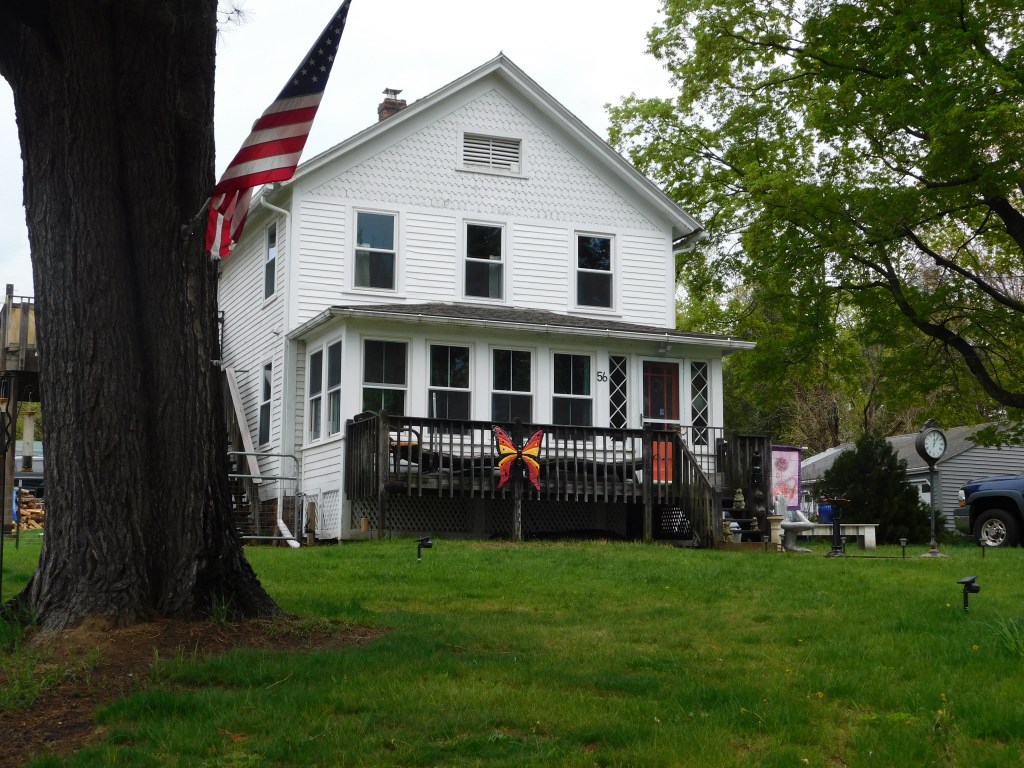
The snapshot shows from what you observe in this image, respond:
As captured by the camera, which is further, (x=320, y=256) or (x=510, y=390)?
(x=320, y=256)

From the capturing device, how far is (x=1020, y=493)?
21516 millimetres

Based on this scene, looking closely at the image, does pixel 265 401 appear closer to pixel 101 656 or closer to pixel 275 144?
pixel 275 144

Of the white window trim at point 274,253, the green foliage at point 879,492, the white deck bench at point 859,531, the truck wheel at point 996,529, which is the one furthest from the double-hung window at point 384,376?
the truck wheel at point 996,529

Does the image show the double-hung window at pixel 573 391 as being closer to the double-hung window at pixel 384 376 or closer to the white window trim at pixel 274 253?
the double-hung window at pixel 384 376

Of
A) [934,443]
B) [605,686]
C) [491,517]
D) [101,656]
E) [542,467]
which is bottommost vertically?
[605,686]

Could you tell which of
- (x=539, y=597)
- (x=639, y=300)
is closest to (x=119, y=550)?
(x=539, y=597)

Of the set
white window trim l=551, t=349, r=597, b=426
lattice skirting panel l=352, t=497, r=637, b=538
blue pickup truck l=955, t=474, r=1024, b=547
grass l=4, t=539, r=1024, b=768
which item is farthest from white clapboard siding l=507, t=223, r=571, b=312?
grass l=4, t=539, r=1024, b=768

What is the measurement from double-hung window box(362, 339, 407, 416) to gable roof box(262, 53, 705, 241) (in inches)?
135

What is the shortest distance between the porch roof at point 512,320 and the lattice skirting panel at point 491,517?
9.74 feet

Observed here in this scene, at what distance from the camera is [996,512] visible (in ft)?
71.5

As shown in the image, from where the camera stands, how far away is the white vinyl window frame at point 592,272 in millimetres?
22812

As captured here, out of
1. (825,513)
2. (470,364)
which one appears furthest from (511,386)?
(825,513)

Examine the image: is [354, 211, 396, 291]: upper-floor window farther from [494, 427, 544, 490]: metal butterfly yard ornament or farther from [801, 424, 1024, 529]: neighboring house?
[801, 424, 1024, 529]: neighboring house

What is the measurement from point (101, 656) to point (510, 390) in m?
14.4
